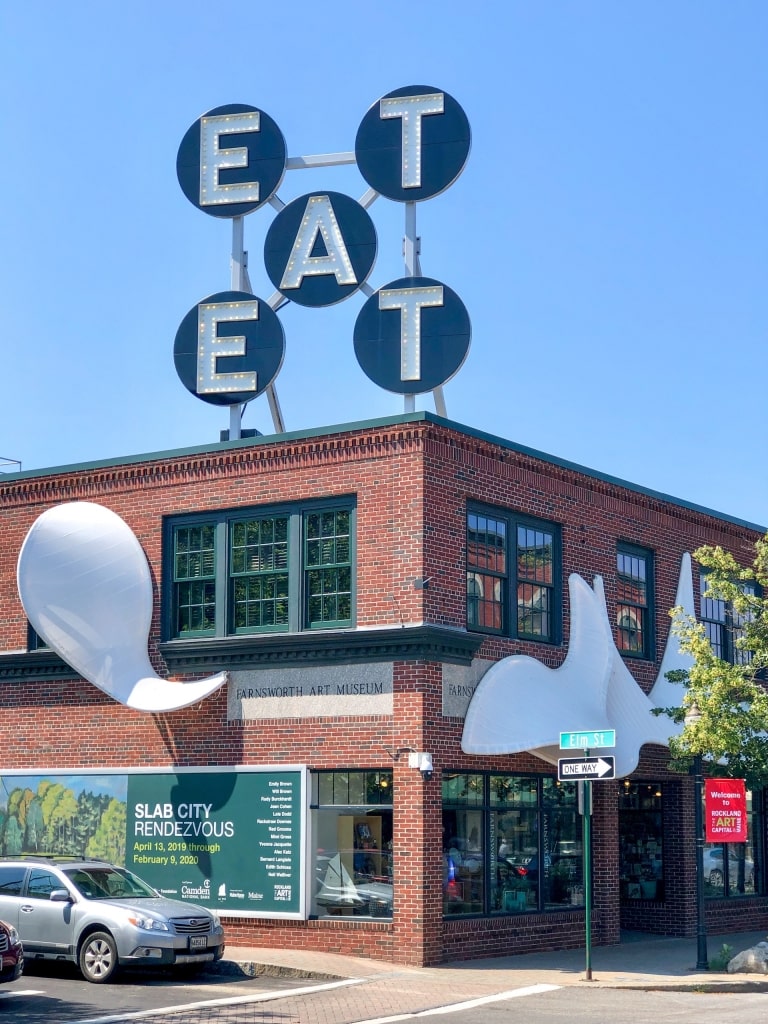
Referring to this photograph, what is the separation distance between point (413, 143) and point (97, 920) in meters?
14.8

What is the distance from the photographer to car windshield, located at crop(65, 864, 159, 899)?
19.6 meters

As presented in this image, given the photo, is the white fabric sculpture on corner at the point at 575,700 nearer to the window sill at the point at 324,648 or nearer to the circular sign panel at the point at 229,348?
the window sill at the point at 324,648

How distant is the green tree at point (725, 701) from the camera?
2192cm

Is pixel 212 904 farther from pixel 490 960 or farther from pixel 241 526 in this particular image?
pixel 241 526

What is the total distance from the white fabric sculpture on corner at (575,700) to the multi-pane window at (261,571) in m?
2.65

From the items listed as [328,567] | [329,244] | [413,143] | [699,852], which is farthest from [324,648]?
[413,143]

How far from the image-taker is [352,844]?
71.6 ft

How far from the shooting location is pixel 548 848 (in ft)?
77.3

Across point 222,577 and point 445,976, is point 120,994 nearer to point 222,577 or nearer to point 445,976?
point 445,976

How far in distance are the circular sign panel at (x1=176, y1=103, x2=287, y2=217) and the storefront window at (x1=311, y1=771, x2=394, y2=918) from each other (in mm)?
11507

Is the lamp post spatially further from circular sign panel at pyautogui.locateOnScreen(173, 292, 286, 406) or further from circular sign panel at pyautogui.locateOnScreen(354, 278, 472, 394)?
circular sign panel at pyautogui.locateOnScreen(173, 292, 286, 406)

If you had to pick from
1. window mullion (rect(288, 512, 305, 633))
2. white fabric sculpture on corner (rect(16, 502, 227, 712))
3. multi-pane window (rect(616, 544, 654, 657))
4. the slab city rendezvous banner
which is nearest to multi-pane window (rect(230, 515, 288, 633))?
window mullion (rect(288, 512, 305, 633))

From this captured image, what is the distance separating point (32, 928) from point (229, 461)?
8069 millimetres

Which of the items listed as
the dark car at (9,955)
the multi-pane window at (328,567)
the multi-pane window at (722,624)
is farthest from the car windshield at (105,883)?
the multi-pane window at (722,624)
